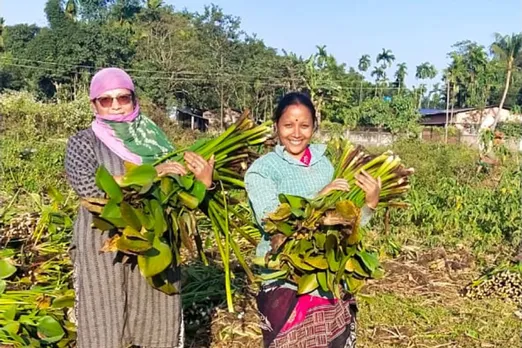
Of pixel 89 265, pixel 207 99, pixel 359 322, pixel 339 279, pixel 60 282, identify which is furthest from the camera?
pixel 207 99

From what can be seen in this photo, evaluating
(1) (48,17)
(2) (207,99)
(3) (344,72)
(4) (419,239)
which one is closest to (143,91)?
(2) (207,99)

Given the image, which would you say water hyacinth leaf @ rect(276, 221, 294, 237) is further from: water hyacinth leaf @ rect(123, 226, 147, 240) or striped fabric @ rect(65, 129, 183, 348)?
striped fabric @ rect(65, 129, 183, 348)

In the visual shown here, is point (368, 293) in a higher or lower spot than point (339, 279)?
lower

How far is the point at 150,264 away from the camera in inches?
80.2

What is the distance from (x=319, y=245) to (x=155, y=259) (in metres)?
0.54

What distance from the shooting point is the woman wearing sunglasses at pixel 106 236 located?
7.42ft

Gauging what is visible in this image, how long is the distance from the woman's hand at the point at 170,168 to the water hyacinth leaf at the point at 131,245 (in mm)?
261

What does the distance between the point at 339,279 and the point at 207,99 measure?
34.7 meters

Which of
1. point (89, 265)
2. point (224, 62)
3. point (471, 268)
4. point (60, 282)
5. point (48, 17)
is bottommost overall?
point (471, 268)

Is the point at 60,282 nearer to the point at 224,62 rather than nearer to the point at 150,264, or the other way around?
the point at 150,264

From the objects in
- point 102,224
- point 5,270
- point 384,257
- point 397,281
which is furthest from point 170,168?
point 384,257

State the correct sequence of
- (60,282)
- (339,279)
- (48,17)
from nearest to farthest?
(339,279), (60,282), (48,17)

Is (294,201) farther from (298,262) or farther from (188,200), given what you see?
(188,200)

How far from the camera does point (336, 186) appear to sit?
205cm
